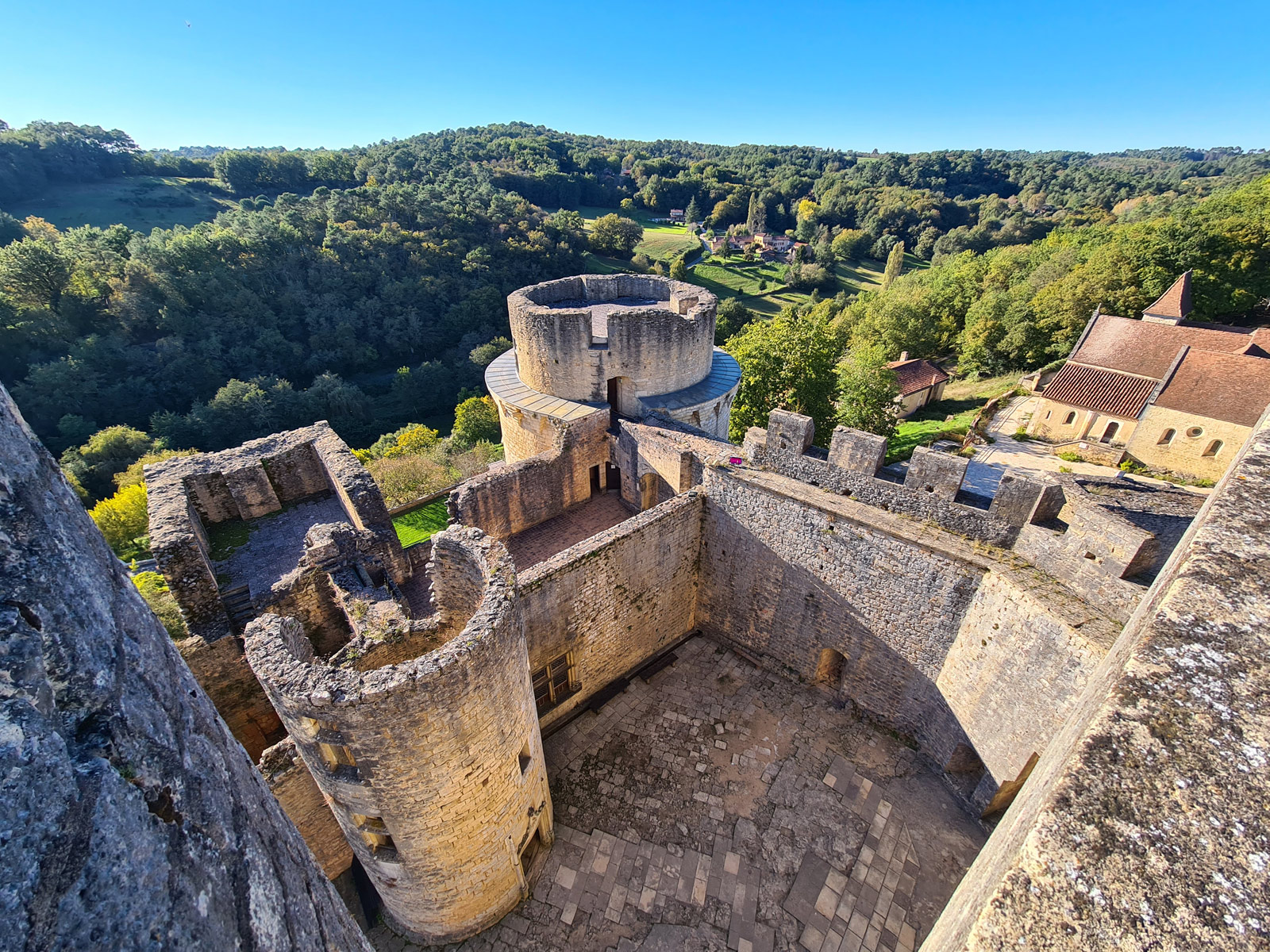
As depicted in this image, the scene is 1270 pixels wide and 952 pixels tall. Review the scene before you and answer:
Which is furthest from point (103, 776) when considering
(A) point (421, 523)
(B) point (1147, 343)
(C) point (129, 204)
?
(C) point (129, 204)

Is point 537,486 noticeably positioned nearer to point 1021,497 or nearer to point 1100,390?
point 1021,497

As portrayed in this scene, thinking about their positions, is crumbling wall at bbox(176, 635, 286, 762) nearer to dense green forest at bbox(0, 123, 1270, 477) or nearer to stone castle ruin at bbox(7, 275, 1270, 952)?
stone castle ruin at bbox(7, 275, 1270, 952)

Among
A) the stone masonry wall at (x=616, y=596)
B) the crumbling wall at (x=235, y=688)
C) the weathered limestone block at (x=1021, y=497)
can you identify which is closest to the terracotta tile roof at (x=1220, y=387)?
the weathered limestone block at (x=1021, y=497)

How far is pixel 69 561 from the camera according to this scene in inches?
63.9

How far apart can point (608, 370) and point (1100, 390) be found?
87.3 feet

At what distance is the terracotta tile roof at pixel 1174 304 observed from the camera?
99.1ft

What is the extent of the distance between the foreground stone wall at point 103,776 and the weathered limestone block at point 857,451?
10.3 metres

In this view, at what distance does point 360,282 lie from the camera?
5294 centimetres

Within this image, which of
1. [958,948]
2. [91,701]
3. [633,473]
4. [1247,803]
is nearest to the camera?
[91,701]

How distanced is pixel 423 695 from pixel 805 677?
9459 millimetres

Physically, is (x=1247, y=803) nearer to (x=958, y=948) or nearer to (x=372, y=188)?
(x=958, y=948)

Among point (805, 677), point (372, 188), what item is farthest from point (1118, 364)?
point (372, 188)

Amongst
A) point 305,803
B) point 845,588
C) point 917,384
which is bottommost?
point 917,384

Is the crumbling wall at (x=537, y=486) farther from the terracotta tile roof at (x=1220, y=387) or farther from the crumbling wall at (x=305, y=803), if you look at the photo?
the terracotta tile roof at (x=1220, y=387)
